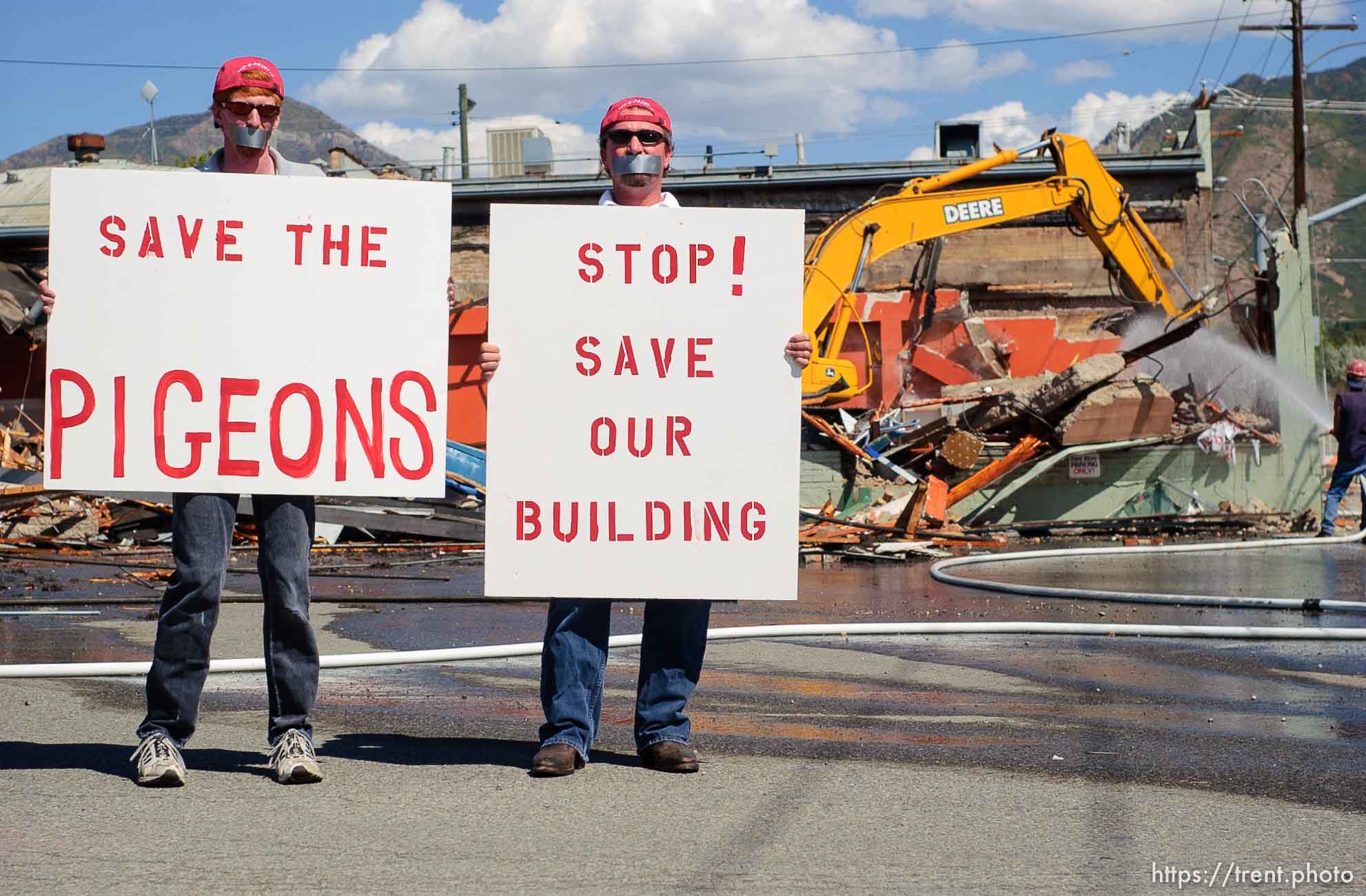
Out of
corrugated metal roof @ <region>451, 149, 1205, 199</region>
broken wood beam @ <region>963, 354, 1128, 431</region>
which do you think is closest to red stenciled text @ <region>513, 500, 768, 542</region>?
broken wood beam @ <region>963, 354, 1128, 431</region>

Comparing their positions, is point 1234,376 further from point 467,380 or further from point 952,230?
point 467,380

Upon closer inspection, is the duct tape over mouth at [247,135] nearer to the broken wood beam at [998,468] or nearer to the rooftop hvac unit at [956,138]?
the broken wood beam at [998,468]

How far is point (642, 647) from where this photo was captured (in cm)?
503

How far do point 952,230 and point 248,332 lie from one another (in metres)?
15.7

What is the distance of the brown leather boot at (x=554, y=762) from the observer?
4688mm

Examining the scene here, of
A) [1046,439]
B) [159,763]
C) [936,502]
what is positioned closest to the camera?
[159,763]

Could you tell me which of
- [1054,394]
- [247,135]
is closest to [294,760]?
[247,135]

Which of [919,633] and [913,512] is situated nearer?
[919,633]

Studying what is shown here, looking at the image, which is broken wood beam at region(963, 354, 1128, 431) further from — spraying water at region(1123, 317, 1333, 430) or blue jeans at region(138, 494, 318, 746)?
blue jeans at region(138, 494, 318, 746)

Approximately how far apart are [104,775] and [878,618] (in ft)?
19.9

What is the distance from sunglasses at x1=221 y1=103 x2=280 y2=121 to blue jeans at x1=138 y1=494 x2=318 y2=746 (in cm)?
116

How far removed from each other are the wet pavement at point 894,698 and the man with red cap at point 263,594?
0.28m

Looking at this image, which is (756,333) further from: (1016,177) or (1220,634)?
(1016,177)

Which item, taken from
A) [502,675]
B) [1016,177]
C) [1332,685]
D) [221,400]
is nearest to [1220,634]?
[1332,685]
